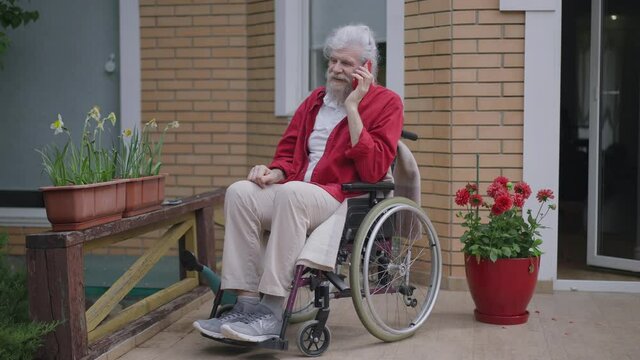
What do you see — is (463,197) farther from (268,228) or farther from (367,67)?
(268,228)

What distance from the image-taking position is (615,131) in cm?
537

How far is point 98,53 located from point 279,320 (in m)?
3.21

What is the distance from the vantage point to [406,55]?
5.21 m

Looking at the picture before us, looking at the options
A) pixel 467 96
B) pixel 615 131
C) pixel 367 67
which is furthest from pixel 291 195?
pixel 615 131

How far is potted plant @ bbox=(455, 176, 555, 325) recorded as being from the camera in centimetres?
414

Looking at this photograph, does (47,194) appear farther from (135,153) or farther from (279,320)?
(279,320)

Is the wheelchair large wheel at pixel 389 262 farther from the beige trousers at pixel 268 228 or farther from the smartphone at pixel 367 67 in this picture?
the smartphone at pixel 367 67

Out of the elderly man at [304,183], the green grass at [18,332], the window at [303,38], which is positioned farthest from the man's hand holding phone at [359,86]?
the window at [303,38]

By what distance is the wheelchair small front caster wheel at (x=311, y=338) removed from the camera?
370cm

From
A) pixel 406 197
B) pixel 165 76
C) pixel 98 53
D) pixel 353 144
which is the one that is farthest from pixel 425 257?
pixel 98 53

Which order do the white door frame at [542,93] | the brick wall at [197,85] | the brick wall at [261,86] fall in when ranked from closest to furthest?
the white door frame at [542,93] < the brick wall at [261,86] < the brick wall at [197,85]

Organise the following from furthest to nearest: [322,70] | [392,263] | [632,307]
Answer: [322,70] → [632,307] → [392,263]

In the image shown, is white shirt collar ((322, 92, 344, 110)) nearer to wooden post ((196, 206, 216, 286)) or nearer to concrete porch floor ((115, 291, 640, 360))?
concrete porch floor ((115, 291, 640, 360))

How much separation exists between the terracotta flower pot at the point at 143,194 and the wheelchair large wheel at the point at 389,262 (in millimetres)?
972
